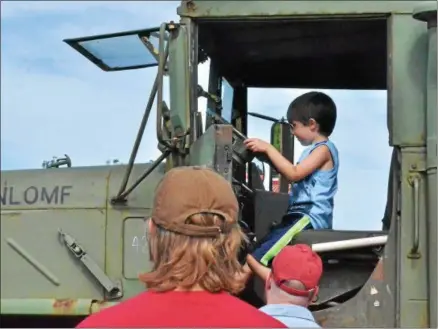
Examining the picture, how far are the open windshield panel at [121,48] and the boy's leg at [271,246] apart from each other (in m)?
0.96

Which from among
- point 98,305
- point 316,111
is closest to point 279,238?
point 316,111

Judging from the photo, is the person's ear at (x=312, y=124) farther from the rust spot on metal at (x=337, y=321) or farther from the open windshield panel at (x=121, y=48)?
the rust spot on metal at (x=337, y=321)

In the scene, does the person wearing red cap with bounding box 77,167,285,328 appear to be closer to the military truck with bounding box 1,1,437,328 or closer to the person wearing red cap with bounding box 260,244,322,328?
the person wearing red cap with bounding box 260,244,322,328

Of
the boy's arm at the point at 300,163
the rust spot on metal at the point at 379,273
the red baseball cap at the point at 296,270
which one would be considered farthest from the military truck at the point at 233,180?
the red baseball cap at the point at 296,270

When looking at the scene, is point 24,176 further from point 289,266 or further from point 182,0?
point 289,266

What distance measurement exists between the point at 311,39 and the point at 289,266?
6.61 feet

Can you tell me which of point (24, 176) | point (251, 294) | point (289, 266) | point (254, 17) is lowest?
point (251, 294)

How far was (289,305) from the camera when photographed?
91.0 inches

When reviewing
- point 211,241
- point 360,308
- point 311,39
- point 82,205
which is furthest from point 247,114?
point 211,241

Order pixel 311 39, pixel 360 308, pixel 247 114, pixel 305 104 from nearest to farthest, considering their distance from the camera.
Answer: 1. pixel 360 308
2. pixel 305 104
3. pixel 311 39
4. pixel 247 114

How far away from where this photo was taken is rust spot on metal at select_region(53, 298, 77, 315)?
12.4 feet

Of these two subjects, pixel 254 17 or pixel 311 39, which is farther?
pixel 311 39

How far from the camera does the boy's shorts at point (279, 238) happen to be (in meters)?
3.43

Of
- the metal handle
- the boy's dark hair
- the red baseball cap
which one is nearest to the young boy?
the boy's dark hair
